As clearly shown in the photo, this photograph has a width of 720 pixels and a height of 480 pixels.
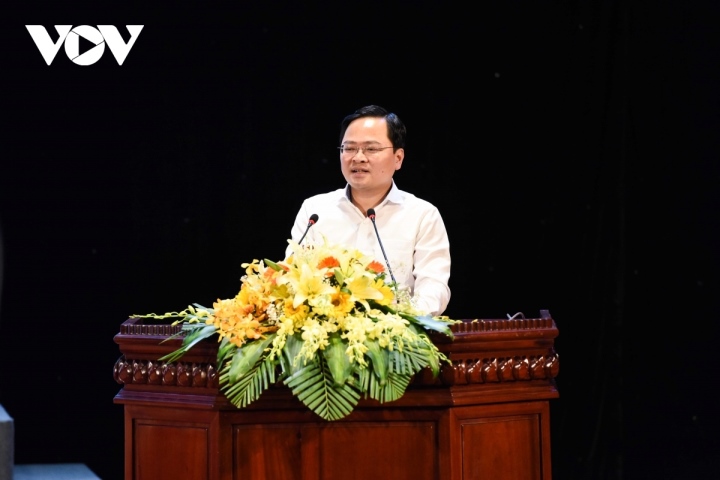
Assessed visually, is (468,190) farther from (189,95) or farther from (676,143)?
(189,95)

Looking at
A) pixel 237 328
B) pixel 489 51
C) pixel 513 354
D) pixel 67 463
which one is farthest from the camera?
pixel 489 51

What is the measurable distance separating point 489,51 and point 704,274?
1341 millimetres

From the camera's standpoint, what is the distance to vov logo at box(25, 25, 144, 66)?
4.25m

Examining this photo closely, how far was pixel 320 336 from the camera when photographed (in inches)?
90.4

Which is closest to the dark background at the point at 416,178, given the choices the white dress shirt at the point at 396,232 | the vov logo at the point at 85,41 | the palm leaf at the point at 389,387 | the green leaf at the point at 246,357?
the vov logo at the point at 85,41

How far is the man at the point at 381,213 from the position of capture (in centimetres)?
354

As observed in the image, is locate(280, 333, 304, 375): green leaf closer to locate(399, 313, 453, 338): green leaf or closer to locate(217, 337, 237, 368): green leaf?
locate(217, 337, 237, 368): green leaf

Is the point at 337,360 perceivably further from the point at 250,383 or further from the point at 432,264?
the point at 432,264

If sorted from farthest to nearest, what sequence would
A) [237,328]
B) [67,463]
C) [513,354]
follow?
[67,463] → [513,354] → [237,328]

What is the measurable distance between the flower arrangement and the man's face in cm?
109

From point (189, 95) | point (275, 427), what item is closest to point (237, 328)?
point (275, 427)

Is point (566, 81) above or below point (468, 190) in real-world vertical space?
above

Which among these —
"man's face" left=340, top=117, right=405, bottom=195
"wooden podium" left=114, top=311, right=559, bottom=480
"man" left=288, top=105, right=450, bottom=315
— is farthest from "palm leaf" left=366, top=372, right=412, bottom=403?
"man's face" left=340, top=117, right=405, bottom=195

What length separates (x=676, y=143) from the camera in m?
4.66
